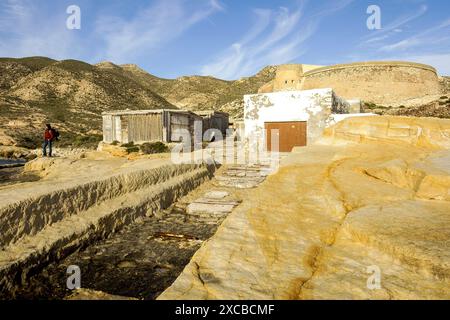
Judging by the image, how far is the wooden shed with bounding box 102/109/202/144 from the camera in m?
21.3

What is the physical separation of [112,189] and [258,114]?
9.37 m

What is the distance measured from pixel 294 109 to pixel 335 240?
34.3 feet

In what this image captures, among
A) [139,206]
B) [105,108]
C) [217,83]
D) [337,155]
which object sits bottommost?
[139,206]

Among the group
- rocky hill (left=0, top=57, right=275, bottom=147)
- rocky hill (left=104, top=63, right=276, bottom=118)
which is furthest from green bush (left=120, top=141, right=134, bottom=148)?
rocky hill (left=104, top=63, right=276, bottom=118)

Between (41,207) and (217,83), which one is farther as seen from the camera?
(217,83)

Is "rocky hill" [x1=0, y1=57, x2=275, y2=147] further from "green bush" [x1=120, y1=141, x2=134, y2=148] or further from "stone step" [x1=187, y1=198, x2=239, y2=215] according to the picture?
"stone step" [x1=187, y1=198, x2=239, y2=215]

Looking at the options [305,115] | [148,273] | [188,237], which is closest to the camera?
[148,273]

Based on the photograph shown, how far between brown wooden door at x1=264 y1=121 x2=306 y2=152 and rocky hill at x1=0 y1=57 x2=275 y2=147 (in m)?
21.2

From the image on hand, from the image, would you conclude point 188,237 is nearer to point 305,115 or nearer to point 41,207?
point 41,207

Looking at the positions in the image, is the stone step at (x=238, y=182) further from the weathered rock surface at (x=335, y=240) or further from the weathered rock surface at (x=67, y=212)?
the weathered rock surface at (x=335, y=240)

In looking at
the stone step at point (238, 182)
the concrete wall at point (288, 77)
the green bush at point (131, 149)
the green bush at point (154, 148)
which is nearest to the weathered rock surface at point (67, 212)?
the stone step at point (238, 182)

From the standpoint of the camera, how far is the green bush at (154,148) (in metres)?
19.3

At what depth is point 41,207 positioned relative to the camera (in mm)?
3684
